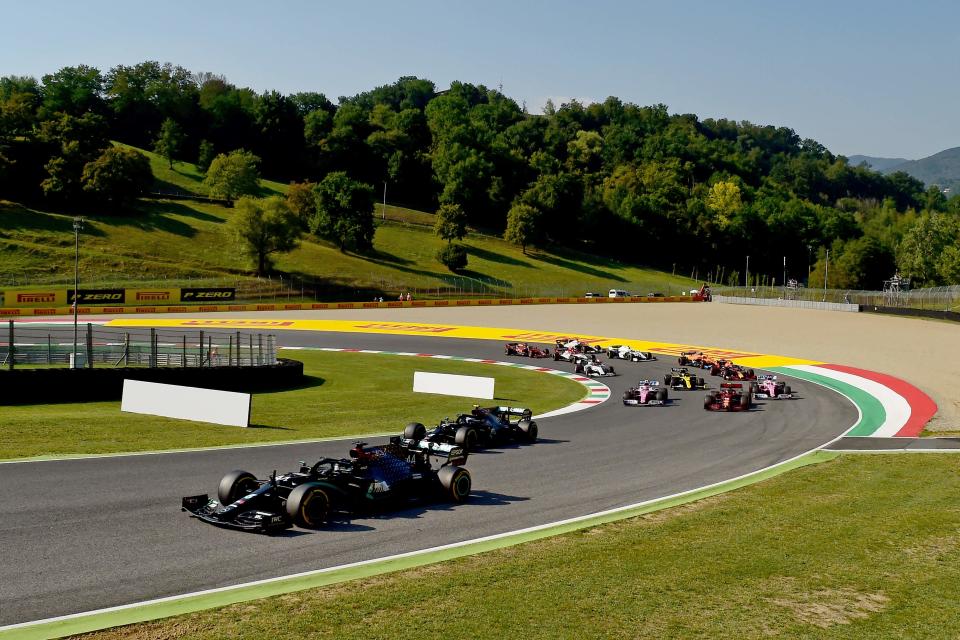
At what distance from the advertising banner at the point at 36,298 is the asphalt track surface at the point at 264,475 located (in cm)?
5344

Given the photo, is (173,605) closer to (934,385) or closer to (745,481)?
(745,481)

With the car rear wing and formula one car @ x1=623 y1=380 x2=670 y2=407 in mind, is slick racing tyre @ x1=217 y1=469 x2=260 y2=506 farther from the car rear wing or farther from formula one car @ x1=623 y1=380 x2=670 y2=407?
formula one car @ x1=623 y1=380 x2=670 y2=407

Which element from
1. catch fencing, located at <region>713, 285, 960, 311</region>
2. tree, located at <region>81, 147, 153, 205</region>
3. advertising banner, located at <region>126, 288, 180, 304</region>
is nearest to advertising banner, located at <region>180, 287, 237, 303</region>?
advertising banner, located at <region>126, 288, 180, 304</region>

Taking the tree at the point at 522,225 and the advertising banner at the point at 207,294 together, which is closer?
the advertising banner at the point at 207,294

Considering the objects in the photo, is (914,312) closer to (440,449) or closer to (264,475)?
(440,449)

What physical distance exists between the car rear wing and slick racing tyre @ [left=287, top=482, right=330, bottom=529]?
3.89 metres

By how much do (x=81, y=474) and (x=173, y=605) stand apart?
8345 millimetres

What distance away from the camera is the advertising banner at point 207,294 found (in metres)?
Answer: 77.2

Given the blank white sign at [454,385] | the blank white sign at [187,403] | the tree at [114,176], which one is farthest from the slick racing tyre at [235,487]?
the tree at [114,176]

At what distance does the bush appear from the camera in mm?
123188

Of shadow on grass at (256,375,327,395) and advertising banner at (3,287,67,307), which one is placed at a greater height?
advertising banner at (3,287,67,307)

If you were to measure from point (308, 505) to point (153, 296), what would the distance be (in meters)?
66.2

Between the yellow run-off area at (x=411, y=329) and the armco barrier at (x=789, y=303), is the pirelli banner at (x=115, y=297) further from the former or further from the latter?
the armco barrier at (x=789, y=303)

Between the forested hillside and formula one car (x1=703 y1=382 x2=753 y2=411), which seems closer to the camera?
formula one car (x1=703 y1=382 x2=753 y2=411)
